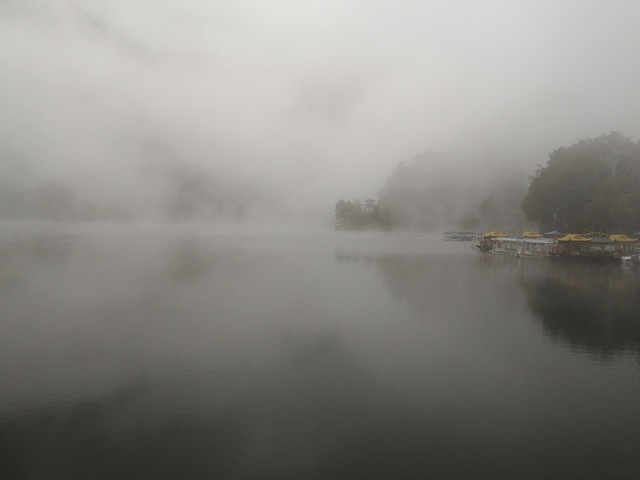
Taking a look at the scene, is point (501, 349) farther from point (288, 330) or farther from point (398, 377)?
point (288, 330)

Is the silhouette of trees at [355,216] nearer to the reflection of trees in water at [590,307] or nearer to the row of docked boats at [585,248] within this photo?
the row of docked boats at [585,248]

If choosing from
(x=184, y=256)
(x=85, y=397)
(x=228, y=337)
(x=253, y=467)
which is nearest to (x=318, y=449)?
(x=253, y=467)

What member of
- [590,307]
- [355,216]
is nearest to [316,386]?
[590,307]

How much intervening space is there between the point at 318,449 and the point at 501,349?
4249 mm

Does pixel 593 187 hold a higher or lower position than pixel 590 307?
higher

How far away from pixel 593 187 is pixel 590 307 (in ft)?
56.9

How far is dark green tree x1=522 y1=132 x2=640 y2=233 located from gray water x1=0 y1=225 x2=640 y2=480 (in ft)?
43.3

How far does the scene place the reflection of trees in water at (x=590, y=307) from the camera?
776 centimetres

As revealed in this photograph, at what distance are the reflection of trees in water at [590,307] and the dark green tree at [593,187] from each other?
22.6ft

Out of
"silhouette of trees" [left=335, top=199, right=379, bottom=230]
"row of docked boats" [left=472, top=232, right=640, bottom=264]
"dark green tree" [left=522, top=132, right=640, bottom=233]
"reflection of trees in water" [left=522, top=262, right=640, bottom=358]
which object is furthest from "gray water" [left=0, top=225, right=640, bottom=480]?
"silhouette of trees" [left=335, top=199, right=379, bottom=230]

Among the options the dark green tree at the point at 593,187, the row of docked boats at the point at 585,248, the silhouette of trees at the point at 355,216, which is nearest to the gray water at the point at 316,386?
the row of docked boats at the point at 585,248

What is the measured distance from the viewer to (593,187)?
24.6 meters

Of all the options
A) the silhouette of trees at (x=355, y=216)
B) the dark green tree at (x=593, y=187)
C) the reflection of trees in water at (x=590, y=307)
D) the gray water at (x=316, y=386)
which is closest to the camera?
the gray water at (x=316, y=386)

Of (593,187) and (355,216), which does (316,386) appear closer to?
(593,187)
